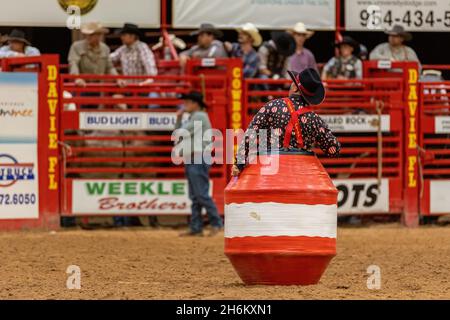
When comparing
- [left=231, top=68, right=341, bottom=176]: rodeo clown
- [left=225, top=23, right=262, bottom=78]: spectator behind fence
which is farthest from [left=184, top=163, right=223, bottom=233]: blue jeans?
[left=231, top=68, right=341, bottom=176]: rodeo clown

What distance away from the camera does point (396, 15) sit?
644 inches

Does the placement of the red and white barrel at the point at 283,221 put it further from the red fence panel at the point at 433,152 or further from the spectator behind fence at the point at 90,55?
the red fence panel at the point at 433,152

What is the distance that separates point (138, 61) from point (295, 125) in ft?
22.8

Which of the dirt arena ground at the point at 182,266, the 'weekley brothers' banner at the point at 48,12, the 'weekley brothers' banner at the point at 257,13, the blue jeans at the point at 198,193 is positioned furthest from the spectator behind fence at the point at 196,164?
the 'weekley brothers' banner at the point at 48,12

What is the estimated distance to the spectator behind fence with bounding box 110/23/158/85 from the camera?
15.1 m

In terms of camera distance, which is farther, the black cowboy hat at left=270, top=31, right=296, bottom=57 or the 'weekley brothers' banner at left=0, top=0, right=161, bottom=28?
the black cowboy hat at left=270, top=31, right=296, bottom=57

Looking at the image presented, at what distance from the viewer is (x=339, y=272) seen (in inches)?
404

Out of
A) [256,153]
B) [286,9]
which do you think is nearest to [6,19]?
[286,9]

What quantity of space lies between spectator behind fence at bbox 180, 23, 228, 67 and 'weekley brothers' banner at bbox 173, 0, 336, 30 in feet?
0.97

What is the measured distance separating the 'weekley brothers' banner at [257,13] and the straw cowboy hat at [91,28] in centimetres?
120

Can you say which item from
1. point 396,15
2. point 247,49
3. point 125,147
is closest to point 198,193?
point 125,147

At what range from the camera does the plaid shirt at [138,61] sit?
15.2 m

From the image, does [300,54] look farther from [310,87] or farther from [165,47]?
[310,87]

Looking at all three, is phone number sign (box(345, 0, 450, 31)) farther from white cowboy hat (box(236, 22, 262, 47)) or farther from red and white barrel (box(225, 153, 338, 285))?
red and white barrel (box(225, 153, 338, 285))
